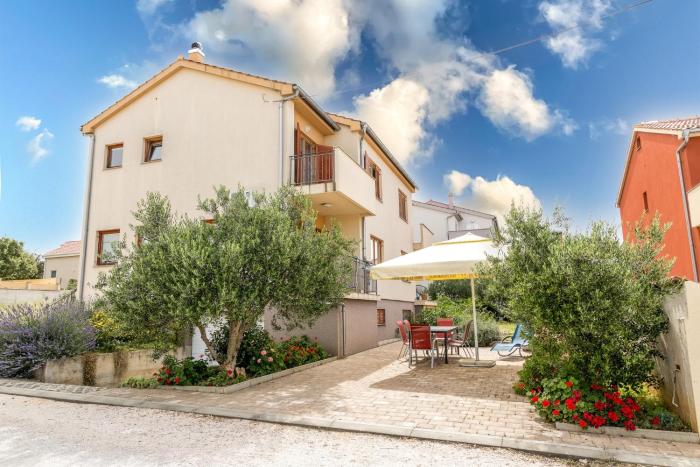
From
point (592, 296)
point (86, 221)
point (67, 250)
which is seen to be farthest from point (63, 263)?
point (592, 296)

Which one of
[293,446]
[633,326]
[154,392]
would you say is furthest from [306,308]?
[633,326]

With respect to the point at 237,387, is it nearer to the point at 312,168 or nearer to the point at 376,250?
the point at 312,168

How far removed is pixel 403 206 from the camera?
22.1 metres

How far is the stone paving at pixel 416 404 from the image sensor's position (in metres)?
4.71

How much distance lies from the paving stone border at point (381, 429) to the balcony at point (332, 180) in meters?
6.75

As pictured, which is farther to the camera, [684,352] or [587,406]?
[587,406]

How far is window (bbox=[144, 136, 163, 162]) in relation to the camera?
1477 cm

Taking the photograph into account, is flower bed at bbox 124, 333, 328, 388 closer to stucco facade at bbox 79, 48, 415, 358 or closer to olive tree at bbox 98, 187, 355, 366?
olive tree at bbox 98, 187, 355, 366

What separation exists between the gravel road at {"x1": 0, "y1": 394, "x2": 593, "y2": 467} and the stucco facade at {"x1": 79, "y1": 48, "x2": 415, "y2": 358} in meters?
6.48

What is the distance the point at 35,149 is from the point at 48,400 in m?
11.6

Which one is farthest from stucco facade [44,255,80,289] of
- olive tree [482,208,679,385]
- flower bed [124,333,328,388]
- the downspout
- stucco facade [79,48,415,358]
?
olive tree [482,208,679,385]

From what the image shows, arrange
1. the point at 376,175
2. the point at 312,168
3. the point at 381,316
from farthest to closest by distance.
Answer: the point at 376,175, the point at 381,316, the point at 312,168

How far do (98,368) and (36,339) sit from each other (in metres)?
1.28

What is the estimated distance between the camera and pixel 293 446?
15.6 ft
